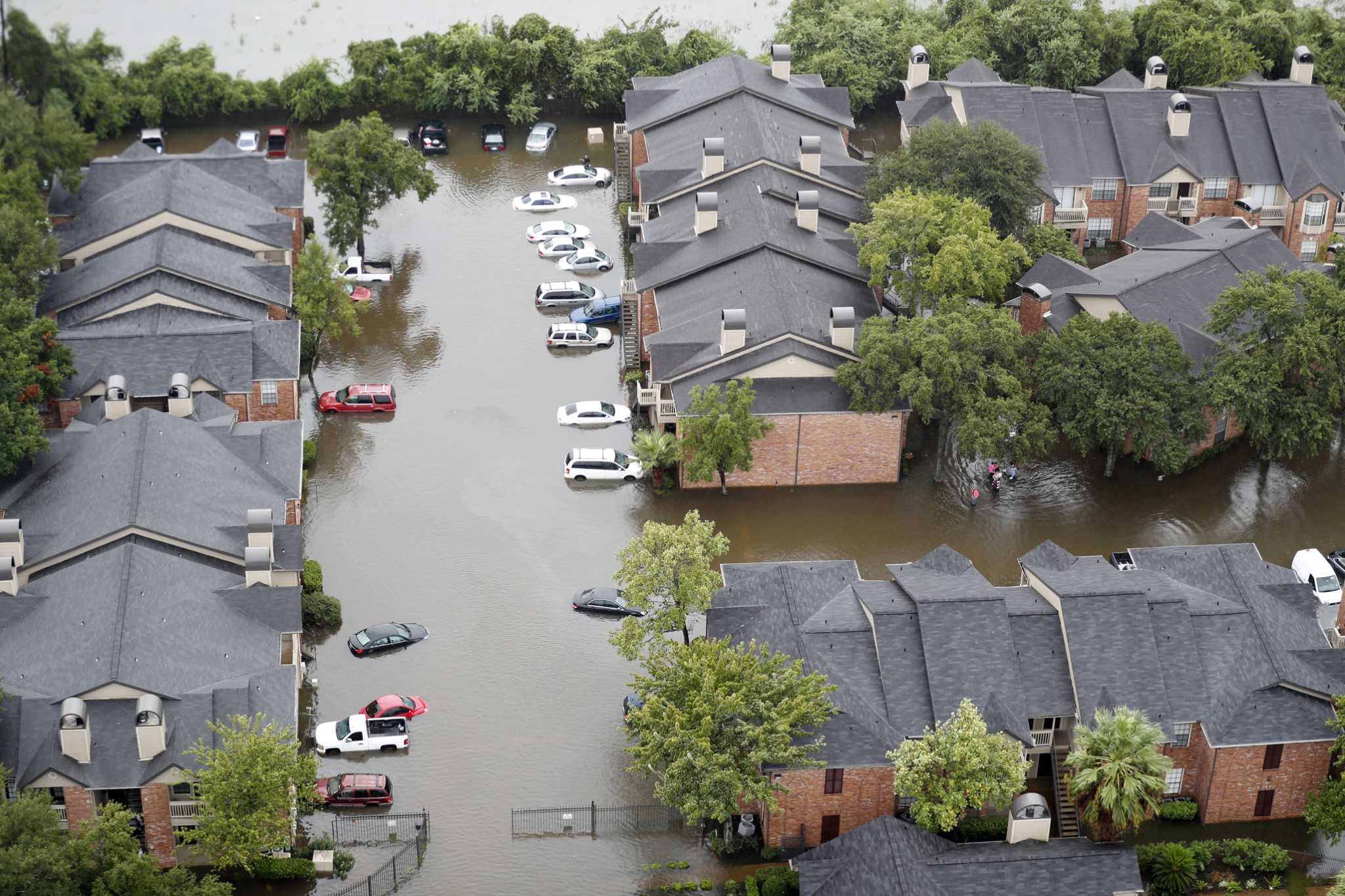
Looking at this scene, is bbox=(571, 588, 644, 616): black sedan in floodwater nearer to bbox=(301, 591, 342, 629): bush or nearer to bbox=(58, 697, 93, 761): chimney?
bbox=(301, 591, 342, 629): bush

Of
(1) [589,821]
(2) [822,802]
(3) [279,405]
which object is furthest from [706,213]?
(2) [822,802]

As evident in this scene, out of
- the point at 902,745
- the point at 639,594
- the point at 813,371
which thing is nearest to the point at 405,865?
the point at 639,594

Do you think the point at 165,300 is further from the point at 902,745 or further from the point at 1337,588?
the point at 1337,588

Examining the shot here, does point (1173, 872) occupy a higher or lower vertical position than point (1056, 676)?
lower

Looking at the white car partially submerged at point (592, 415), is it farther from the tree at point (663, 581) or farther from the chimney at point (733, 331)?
the tree at point (663, 581)

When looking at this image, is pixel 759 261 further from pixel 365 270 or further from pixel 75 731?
pixel 75 731

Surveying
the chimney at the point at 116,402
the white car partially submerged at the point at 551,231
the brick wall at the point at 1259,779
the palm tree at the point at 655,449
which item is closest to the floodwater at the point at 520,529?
the white car partially submerged at the point at 551,231

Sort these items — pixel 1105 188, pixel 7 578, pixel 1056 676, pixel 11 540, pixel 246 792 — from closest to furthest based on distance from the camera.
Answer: pixel 246 792 < pixel 1056 676 < pixel 7 578 < pixel 11 540 < pixel 1105 188
